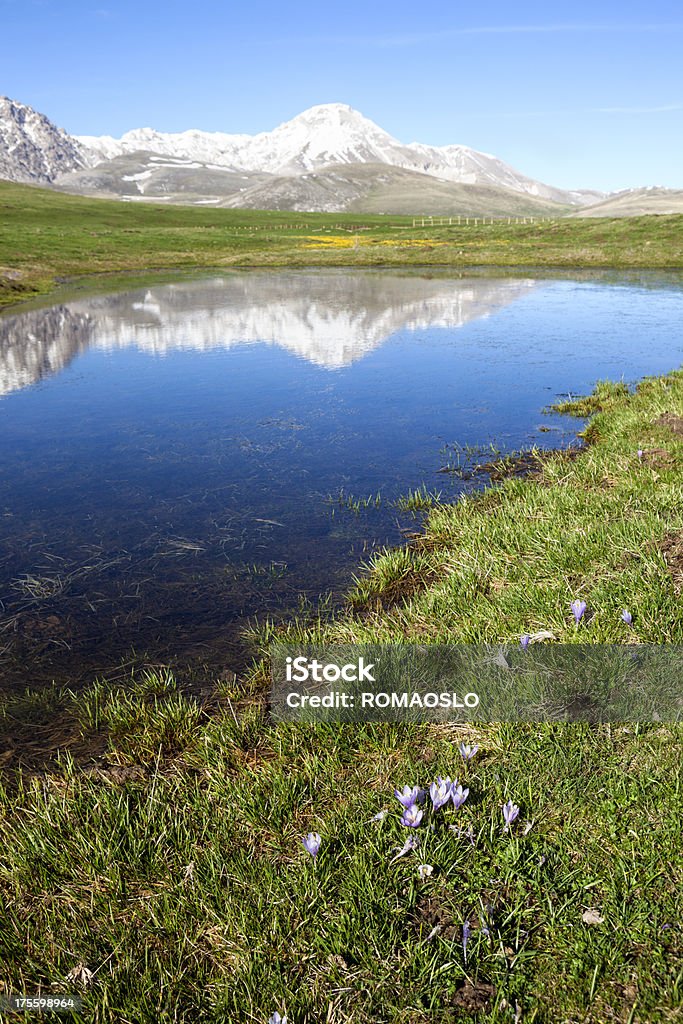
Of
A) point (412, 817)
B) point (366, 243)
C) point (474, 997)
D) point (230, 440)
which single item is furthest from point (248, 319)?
point (366, 243)

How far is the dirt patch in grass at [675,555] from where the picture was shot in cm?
518

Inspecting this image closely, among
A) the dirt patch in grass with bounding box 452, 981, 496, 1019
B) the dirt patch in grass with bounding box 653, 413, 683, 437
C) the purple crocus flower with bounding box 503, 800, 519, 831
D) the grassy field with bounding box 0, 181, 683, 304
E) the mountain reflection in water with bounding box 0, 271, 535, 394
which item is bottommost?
the dirt patch in grass with bounding box 452, 981, 496, 1019

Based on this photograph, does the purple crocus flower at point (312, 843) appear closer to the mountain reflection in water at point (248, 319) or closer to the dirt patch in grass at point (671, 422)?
the dirt patch in grass at point (671, 422)

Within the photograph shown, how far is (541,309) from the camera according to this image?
30.7m

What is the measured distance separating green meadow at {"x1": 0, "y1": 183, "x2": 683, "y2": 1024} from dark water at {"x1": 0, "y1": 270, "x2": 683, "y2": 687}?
987 millimetres

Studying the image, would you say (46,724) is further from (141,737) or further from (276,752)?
(276,752)

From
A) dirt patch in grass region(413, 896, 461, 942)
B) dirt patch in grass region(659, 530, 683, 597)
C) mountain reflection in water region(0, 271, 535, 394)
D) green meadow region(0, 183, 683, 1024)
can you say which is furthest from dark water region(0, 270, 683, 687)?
dirt patch in grass region(659, 530, 683, 597)

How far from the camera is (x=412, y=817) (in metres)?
3.34

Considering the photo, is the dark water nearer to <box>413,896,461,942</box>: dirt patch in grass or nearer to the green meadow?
the green meadow

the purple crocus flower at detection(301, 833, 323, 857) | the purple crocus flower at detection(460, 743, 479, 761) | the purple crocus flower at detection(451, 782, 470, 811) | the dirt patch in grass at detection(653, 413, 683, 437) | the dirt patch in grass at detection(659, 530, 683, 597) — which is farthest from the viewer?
the dirt patch in grass at detection(653, 413, 683, 437)

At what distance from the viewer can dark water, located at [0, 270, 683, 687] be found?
6.88 metres

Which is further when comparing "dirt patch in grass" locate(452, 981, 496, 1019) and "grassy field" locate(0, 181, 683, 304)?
"grassy field" locate(0, 181, 683, 304)

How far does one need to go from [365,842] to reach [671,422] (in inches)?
400

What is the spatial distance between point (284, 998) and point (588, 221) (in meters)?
96.9
